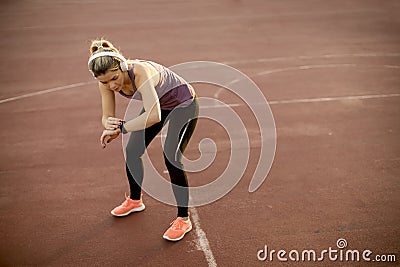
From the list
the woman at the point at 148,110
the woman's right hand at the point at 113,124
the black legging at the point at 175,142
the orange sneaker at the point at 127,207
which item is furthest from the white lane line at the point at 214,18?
the woman's right hand at the point at 113,124

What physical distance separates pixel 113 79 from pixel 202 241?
1544 millimetres

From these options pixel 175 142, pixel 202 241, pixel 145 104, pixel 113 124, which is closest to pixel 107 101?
pixel 113 124

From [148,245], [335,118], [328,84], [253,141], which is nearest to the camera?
[148,245]

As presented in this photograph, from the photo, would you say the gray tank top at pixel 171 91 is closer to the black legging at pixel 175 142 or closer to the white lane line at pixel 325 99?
the black legging at pixel 175 142

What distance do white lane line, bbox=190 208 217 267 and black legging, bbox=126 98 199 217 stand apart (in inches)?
8.6

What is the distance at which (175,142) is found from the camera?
439 cm

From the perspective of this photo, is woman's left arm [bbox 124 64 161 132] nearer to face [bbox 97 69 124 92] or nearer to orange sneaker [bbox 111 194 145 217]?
face [bbox 97 69 124 92]

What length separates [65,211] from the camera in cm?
517

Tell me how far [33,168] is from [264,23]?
8.01m

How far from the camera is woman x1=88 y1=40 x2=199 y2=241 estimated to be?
4.03m

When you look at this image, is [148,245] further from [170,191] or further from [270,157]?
[270,157]

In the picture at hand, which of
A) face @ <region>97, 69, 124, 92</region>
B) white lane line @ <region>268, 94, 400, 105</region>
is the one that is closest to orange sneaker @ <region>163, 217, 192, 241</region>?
face @ <region>97, 69, 124, 92</region>

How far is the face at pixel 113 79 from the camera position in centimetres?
398

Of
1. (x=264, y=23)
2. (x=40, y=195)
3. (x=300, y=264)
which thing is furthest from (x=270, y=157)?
(x=264, y=23)
